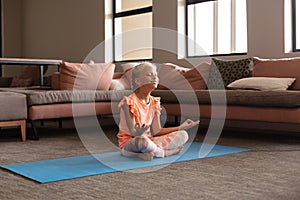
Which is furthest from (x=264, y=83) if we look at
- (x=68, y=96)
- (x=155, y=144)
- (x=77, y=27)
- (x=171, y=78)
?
(x=77, y=27)

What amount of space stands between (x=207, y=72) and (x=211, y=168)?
244 cm

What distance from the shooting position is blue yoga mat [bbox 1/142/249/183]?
2305mm

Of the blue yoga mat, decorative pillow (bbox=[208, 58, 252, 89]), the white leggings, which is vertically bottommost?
the blue yoga mat

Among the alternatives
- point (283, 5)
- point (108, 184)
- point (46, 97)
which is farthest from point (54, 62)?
point (108, 184)

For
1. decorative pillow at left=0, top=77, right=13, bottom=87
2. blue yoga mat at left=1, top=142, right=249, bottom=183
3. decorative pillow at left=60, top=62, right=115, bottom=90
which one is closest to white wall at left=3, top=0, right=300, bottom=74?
decorative pillow at left=0, top=77, right=13, bottom=87

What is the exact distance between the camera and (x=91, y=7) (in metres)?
7.08

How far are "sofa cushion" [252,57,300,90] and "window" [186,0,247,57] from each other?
2.33 feet

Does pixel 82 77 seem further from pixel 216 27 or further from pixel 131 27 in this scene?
pixel 131 27

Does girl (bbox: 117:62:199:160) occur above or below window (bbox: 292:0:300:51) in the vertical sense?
below

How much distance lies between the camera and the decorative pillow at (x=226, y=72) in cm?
452

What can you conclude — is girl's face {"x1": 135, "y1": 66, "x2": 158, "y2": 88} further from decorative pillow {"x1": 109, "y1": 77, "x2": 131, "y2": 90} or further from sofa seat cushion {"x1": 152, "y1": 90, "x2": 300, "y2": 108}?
decorative pillow {"x1": 109, "y1": 77, "x2": 131, "y2": 90}

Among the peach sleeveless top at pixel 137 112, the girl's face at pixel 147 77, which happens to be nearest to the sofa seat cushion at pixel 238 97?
the peach sleeveless top at pixel 137 112

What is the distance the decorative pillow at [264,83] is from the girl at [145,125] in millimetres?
1399

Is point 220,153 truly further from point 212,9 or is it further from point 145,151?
point 212,9
